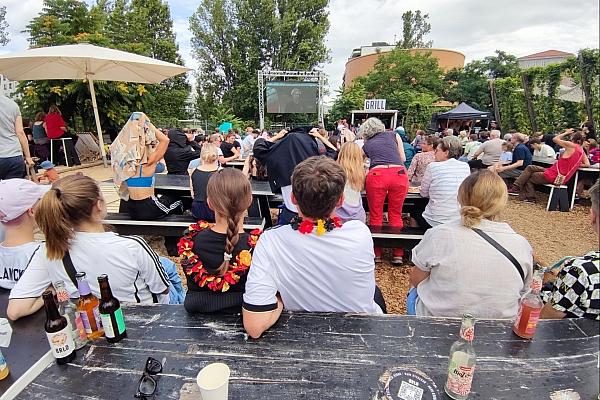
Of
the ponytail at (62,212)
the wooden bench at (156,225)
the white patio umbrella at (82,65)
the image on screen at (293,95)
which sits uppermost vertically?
the image on screen at (293,95)

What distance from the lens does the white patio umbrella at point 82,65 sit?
5555 mm

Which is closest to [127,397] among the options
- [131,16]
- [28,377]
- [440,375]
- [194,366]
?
[194,366]

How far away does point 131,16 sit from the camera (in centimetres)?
1992

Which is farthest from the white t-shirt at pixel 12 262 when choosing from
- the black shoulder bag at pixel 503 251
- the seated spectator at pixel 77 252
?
the black shoulder bag at pixel 503 251

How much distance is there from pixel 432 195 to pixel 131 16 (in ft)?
75.0

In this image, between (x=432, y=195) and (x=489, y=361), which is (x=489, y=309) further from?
(x=432, y=195)

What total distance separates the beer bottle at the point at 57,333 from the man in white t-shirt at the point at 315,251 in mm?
689

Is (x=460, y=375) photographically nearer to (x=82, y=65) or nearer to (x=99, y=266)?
(x=99, y=266)

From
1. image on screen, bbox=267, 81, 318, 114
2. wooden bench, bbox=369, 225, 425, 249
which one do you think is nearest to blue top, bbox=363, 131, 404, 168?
wooden bench, bbox=369, 225, 425, 249

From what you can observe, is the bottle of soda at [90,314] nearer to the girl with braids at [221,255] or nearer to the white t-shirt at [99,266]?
the white t-shirt at [99,266]

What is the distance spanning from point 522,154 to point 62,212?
8.08 m

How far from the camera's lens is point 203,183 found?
365 cm

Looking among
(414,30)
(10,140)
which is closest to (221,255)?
(10,140)

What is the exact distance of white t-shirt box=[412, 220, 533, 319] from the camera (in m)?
1.58
